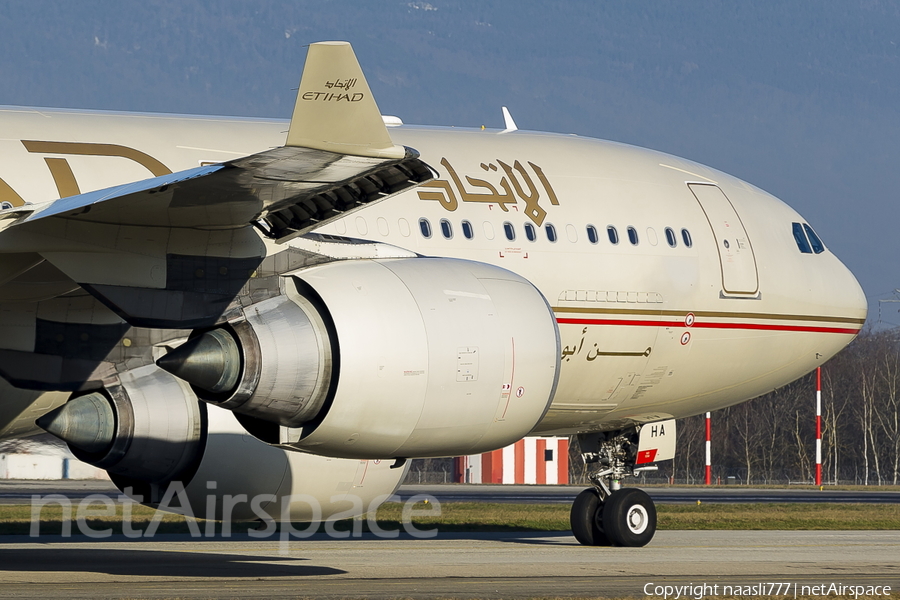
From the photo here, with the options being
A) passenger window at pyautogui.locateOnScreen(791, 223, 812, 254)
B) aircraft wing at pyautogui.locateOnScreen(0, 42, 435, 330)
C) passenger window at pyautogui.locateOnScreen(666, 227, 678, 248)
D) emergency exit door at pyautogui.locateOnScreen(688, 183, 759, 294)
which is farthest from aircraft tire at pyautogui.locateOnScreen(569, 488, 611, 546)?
aircraft wing at pyautogui.locateOnScreen(0, 42, 435, 330)

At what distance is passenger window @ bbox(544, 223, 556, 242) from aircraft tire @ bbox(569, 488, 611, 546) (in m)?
3.93

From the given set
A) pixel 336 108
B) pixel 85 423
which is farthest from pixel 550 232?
pixel 336 108

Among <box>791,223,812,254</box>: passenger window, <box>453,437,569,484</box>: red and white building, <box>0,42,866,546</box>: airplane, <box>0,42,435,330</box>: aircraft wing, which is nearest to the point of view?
<box>0,42,435,330</box>: aircraft wing

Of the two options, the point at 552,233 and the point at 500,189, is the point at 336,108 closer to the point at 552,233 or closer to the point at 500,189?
the point at 500,189

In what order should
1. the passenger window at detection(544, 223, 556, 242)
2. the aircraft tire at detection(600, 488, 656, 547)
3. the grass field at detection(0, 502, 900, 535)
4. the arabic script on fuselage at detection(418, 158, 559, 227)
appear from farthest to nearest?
the grass field at detection(0, 502, 900, 535), the aircraft tire at detection(600, 488, 656, 547), the passenger window at detection(544, 223, 556, 242), the arabic script on fuselage at detection(418, 158, 559, 227)

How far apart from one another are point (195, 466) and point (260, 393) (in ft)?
9.42

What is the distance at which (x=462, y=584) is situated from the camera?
40.5 feet

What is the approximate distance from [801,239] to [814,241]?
30 cm

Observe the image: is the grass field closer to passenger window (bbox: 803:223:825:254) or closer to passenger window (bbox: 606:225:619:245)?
passenger window (bbox: 803:223:825:254)

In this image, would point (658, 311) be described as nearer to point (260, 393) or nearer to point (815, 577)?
point (815, 577)

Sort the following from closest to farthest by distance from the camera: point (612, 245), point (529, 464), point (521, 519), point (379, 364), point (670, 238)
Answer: point (379, 364)
point (612, 245)
point (670, 238)
point (521, 519)
point (529, 464)

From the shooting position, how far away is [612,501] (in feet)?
54.3

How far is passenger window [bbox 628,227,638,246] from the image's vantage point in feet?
50.8

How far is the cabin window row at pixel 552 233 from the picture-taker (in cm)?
1384
